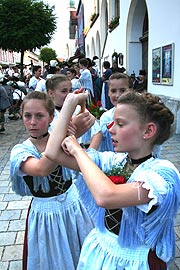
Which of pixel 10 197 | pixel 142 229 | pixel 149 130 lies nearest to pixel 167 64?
pixel 10 197

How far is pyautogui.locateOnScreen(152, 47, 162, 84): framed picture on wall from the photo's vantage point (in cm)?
874

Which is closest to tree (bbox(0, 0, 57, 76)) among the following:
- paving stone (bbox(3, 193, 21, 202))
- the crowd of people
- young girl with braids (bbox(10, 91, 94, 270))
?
paving stone (bbox(3, 193, 21, 202))

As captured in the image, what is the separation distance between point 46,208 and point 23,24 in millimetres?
15210

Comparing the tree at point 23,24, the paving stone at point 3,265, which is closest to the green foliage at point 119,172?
the paving stone at point 3,265

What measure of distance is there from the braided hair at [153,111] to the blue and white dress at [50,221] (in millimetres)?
796

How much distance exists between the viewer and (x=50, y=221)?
6.38 feet

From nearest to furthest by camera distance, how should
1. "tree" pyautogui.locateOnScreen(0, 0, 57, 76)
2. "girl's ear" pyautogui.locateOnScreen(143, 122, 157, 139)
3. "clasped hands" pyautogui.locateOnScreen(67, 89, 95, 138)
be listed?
"girl's ear" pyautogui.locateOnScreen(143, 122, 157, 139) < "clasped hands" pyautogui.locateOnScreen(67, 89, 95, 138) < "tree" pyautogui.locateOnScreen(0, 0, 57, 76)

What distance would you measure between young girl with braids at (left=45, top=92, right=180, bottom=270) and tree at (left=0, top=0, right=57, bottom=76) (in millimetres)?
15208

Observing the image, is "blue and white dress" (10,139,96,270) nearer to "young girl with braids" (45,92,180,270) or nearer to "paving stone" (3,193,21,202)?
"young girl with braids" (45,92,180,270)

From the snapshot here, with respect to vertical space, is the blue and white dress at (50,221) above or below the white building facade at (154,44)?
Answer: below

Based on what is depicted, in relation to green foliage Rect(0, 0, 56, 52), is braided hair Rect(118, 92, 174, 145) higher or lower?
lower

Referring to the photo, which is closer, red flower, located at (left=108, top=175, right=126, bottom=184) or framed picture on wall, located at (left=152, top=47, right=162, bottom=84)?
red flower, located at (left=108, top=175, right=126, bottom=184)

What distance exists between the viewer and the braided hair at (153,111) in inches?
51.1

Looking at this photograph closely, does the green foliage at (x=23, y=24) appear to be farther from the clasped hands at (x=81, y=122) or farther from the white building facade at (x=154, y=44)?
the clasped hands at (x=81, y=122)
